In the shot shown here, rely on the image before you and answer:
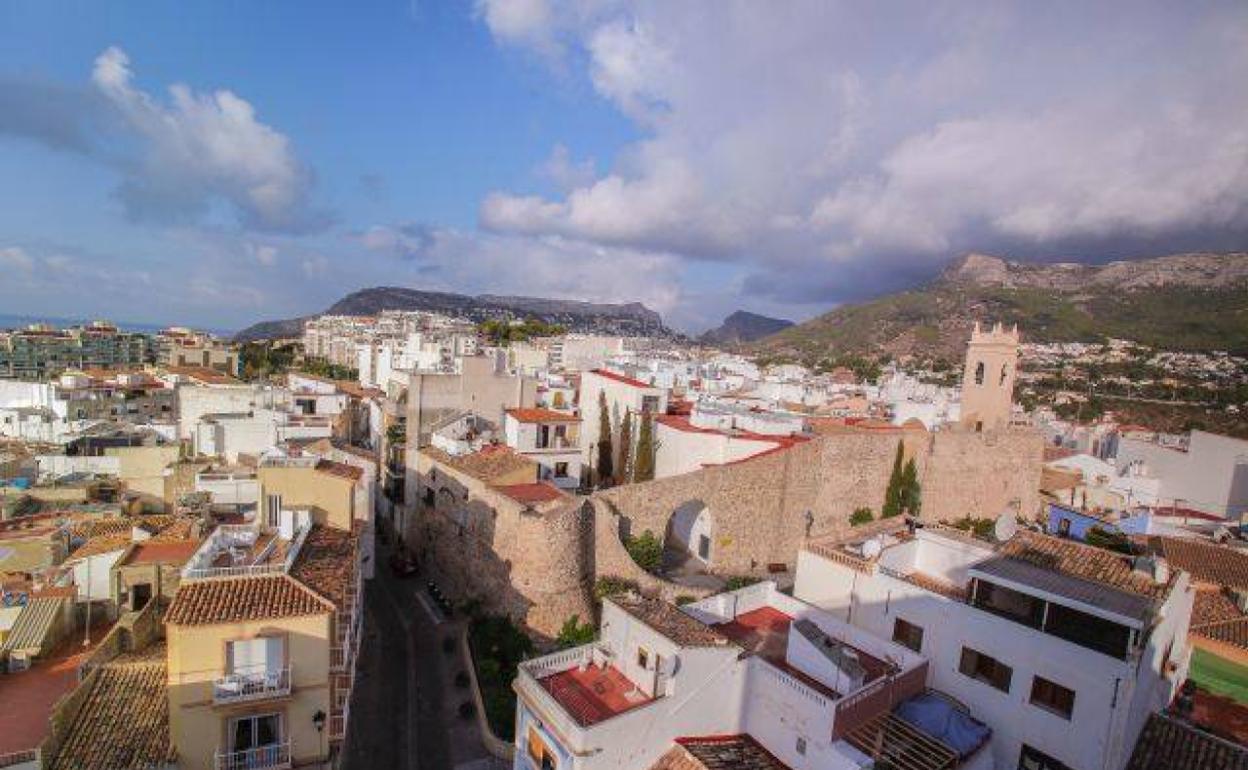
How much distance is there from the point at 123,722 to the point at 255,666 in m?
3.09

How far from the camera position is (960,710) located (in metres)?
12.2

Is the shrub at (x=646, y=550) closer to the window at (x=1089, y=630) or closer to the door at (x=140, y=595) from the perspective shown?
the window at (x=1089, y=630)

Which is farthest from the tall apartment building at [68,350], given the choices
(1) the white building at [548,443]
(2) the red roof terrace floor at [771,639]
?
(2) the red roof terrace floor at [771,639]

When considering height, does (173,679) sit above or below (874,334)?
below

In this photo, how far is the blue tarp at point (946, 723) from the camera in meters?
11.1

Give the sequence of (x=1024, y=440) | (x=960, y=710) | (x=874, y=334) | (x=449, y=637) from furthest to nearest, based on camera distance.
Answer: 1. (x=874, y=334)
2. (x=1024, y=440)
3. (x=449, y=637)
4. (x=960, y=710)

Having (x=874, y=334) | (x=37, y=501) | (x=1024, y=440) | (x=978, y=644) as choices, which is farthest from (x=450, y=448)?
(x=874, y=334)

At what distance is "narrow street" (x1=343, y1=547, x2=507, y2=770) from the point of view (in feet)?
47.8

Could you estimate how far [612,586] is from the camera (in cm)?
Answer: 1858

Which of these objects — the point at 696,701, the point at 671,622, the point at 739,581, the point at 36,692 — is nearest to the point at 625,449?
the point at 739,581

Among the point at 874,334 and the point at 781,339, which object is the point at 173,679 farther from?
the point at 781,339

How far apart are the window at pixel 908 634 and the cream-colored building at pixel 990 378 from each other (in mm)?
24783

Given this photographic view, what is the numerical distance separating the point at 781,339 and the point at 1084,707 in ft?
411

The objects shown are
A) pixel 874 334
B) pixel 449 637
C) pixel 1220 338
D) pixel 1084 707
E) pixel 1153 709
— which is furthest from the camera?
pixel 874 334
